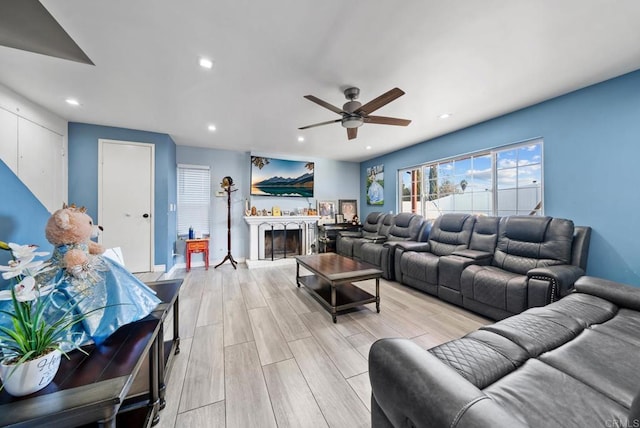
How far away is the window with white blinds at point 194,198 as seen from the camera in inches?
188

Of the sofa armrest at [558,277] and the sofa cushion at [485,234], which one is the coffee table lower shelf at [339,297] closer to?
the sofa armrest at [558,277]

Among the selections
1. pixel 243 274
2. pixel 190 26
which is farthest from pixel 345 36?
pixel 243 274

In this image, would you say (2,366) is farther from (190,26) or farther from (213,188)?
(213,188)

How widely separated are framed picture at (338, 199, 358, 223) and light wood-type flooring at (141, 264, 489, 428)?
313 centimetres

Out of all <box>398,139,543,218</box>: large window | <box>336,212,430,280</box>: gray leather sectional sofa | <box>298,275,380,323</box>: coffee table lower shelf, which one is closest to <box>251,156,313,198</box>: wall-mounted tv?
<box>336,212,430,280</box>: gray leather sectional sofa

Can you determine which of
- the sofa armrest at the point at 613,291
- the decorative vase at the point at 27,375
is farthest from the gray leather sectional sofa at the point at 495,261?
the decorative vase at the point at 27,375

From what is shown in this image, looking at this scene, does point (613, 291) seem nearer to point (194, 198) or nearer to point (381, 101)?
point (381, 101)

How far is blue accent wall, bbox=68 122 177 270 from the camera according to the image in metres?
3.52

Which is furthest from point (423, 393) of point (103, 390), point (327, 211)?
point (327, 211)

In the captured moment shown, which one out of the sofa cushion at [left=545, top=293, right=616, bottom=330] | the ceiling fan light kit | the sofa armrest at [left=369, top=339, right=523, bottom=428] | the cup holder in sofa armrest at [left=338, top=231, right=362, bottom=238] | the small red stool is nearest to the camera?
the sofa armrest at [left=369, top=339, right=523, bottom=428]

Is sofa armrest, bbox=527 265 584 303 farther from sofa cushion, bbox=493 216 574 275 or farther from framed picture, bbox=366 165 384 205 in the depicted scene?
framed picture, bbox=366 165 384 205

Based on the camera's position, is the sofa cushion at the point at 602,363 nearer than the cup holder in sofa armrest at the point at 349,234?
Yes

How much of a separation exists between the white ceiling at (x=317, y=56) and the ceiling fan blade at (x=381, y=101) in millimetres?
272

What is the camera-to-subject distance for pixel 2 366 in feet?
2.47
